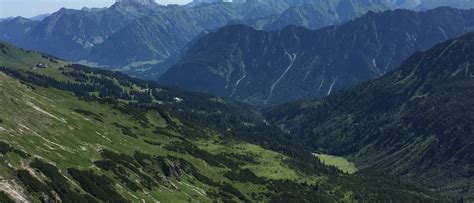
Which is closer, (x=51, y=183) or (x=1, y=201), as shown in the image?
(x=1, y=201)

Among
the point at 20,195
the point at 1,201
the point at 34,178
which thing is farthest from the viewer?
the point at 34,178

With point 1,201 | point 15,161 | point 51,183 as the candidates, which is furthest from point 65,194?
point 1,201

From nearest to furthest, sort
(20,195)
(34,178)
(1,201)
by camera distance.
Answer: (1,201) < (20,195) < (34,178)

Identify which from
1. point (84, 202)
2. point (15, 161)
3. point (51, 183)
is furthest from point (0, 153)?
point (84, 202)

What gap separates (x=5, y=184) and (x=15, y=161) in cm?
2165

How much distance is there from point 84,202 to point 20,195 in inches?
1016

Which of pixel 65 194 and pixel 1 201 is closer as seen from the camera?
pixel 1 201

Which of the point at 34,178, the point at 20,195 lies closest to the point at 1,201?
the point at 20,195

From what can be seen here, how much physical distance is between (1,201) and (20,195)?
12.5 metres

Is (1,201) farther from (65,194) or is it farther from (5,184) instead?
(65,194)

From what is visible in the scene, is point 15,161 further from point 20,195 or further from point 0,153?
point 20,195

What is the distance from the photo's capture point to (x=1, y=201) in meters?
165

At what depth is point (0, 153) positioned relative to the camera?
7751 inches

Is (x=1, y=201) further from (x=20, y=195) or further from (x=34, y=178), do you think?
(x=34, y=178)
